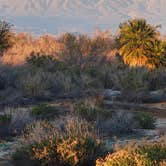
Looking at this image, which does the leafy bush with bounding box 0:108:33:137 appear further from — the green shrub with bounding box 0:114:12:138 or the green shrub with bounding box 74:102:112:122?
the green shrub with bounding box 74:102:112:122

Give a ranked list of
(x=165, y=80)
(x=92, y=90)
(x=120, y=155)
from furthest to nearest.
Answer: (x=165, y=80) < (x=92, y=90) < (x=120, y=155)

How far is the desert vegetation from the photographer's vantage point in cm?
1220

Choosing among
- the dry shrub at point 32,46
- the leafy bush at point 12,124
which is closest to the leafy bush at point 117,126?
the leafy bush at point 12,124

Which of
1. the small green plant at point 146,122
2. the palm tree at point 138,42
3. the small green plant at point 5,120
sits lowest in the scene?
the small green plant at point 146,122

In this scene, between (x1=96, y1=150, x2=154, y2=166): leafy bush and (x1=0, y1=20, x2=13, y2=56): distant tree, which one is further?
(x1=0, y1=20, x2=13, y2=56): distant tree

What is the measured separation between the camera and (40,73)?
1538 inches

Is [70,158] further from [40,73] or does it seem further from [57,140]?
[40,73]

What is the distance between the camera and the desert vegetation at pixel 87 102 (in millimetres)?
12195

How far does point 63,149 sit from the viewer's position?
12000mm

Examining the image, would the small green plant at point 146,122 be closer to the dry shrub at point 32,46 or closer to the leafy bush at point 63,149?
the leafy bush at point 63,149

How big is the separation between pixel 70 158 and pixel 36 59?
1318 inches

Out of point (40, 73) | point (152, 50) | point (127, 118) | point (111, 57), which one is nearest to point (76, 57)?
point (111, 57)

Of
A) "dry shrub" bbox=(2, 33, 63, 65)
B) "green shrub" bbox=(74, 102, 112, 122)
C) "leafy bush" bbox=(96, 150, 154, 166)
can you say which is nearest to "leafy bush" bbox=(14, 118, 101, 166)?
"leafy bush" bbox=(96, 150, 154, 166)

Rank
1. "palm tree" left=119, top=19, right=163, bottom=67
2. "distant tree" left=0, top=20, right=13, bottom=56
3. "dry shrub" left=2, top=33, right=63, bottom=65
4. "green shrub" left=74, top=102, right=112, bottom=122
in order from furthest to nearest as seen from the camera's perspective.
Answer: "dry shrub" left=2, top=33, right=63, bottom=65 < "palm tree" left=119, top=19, right=163, bottom=67 < "distant tree" left=0, top=20, right=13, bottom=56 < "green shrub" left=74, top=102, right=112, bottom=122
